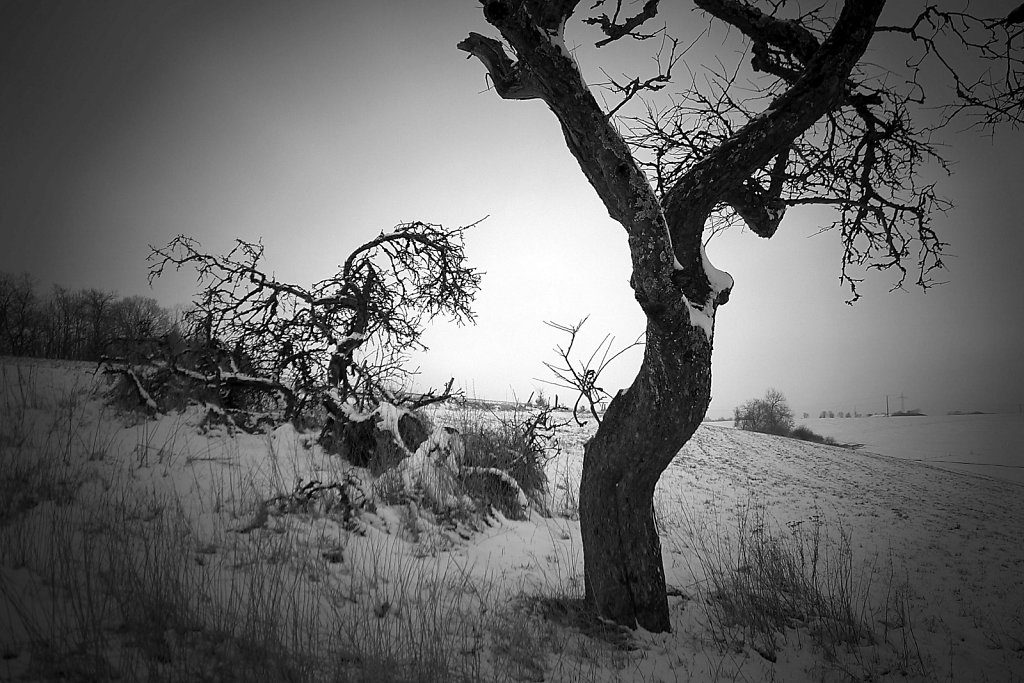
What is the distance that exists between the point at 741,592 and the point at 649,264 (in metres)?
2.64

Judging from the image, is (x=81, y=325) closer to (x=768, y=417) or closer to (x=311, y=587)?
(x=311, y=587)

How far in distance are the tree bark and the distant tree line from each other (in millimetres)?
5425

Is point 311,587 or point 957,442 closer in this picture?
point 311,587

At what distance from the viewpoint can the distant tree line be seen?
4766 mm

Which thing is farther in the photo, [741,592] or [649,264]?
[741,592]

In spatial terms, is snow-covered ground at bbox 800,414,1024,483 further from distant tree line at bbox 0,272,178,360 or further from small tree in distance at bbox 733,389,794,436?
distant tree line at bbox 0,272,178,360

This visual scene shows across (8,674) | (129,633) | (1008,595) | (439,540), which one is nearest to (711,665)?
(439,540)

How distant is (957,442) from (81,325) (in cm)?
2939

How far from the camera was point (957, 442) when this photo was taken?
Answer: 56.9ft

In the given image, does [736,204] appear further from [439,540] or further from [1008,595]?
[1008,595]

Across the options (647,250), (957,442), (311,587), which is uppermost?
(647,250)

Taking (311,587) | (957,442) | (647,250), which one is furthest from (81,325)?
(957,442)

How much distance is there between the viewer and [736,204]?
3166 millimetres

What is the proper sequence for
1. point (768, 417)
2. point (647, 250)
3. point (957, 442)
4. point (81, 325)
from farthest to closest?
point (768, 417)
point (957, 442)
point (81, 325)
point (647, 250)
